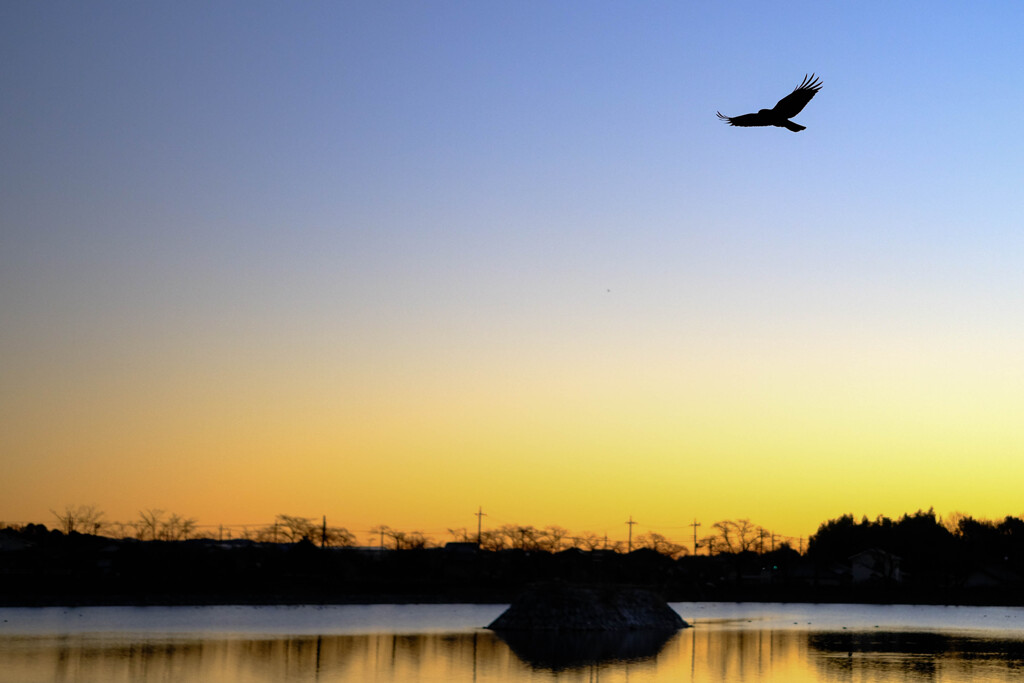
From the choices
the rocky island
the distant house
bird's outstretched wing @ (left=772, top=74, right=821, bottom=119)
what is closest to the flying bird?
bird's outstretched wing @ (left=772, top=74, right=821, bottom=119)

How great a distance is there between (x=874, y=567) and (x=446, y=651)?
113288mm

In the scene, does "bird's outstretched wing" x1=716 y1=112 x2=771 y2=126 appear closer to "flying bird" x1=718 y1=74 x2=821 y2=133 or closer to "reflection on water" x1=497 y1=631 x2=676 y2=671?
"flying bird" x1=718 y1=74 x2=821 y2=133

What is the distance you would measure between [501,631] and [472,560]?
8407cm

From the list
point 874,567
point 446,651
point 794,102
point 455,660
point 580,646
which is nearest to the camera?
point 794,102

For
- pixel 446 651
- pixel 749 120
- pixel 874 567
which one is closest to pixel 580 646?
pixel 446 651

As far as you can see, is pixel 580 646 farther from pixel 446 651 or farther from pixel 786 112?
pixel 786 112

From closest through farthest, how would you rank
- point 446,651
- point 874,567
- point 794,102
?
point 794,102 → point 446,651 → point 874,567

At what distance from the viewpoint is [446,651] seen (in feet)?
165

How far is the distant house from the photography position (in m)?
147

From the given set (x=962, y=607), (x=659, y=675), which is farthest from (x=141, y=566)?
(x=962, y=607)

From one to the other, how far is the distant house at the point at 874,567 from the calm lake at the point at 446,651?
6702 centimetres

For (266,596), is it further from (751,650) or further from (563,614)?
(751,650)

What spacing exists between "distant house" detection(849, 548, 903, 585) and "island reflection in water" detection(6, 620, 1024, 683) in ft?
290

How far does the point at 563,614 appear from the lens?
6456 cm
